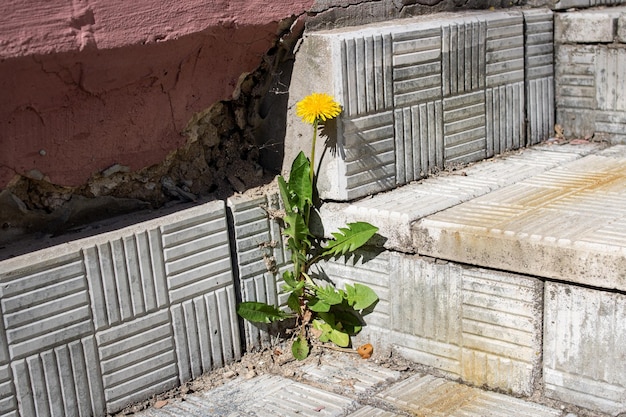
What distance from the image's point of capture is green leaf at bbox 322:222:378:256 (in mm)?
3461

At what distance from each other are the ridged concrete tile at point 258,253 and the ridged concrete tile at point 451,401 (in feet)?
2.27

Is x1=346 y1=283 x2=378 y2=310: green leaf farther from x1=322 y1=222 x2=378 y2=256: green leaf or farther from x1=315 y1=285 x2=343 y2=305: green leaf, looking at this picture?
x1=322 y1=222 x2=378 y2=256: green leaf

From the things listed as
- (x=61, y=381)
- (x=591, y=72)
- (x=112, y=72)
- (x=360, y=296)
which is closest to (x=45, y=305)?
(x=61, y=381)

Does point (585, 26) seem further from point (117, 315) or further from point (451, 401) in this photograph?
point (117, 315)

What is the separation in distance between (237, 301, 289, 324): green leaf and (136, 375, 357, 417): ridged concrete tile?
0.91 ft

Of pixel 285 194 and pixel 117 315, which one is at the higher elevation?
pixel 285 194

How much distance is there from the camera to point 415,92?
3.92 metres

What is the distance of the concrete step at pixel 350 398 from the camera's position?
3.15 metres

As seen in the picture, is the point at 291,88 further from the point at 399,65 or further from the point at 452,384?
the point at 452,384

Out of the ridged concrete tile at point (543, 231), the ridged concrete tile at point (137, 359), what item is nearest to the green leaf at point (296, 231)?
the ridged concrete tile at point (543, 231)

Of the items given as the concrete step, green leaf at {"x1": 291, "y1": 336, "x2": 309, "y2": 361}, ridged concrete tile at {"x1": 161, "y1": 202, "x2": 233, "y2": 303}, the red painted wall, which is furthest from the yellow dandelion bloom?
the concrete step

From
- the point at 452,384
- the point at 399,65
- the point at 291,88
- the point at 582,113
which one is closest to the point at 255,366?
the point at 452,384

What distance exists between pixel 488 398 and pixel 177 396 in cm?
125

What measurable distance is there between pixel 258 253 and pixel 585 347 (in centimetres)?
142
